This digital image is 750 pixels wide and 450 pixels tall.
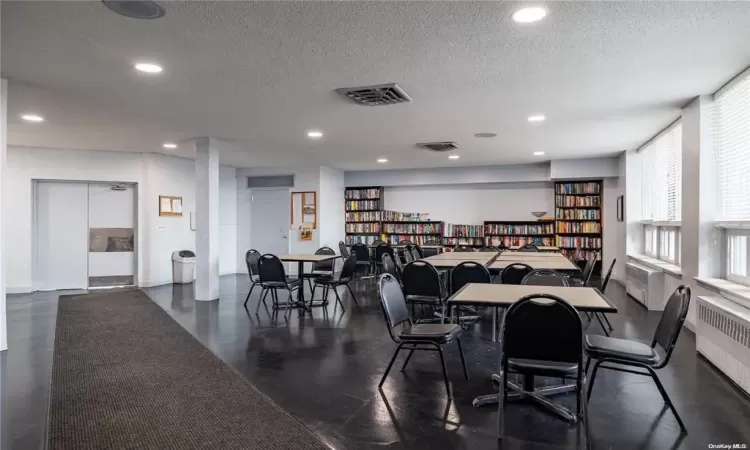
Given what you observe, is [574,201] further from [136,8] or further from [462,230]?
[136,8]

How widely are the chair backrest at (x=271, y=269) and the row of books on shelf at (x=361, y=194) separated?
6.20 m

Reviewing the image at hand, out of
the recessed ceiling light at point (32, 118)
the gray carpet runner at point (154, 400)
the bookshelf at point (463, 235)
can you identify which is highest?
the recessed ceiling light at point (32, 118)

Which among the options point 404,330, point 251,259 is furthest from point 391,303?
point 251,259

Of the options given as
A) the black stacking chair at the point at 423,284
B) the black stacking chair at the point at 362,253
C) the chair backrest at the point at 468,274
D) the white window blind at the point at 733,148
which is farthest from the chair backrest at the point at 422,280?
the black stacking chair at the point at 362,253

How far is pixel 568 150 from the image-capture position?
8734 mm

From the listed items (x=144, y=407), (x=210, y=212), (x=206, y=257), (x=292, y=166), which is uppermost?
(x=292, y=166)

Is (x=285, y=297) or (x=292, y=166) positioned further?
(x=292, y=166)

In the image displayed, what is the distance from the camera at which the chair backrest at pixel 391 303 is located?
10.9 ft

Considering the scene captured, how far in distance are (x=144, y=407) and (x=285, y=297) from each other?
4.30 metres

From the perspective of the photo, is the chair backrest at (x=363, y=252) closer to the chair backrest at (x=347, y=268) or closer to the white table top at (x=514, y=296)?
the chair backrest at (x=347, y=268)

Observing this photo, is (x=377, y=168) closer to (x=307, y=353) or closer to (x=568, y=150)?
(x=568, y=150)

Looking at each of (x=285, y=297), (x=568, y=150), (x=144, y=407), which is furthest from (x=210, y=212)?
(x=568, y=150)

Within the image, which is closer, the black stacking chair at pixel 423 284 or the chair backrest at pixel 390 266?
the black stacking chair at pixel 423 284

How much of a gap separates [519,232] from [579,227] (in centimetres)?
130
